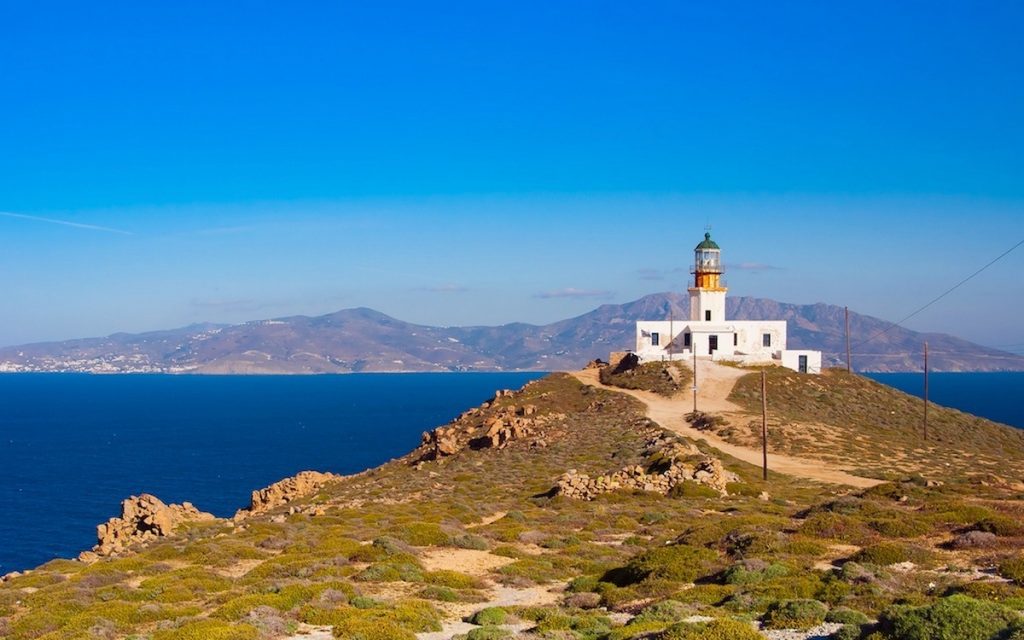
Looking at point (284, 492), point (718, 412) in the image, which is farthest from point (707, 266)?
point (284, 492)

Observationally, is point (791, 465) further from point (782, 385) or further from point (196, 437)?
point (196, 437)

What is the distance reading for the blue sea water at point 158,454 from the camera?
62.4 m

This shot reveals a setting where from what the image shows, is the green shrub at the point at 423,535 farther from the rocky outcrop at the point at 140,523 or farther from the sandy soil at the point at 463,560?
the rocky outcrop at the point at 140,523

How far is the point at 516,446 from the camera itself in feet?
161

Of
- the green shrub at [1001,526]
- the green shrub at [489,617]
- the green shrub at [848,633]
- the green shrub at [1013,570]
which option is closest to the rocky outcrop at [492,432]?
the green shrub at [1001,526]

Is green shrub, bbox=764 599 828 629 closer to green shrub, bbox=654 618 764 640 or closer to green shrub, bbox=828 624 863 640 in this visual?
green shrub, bbox=828 624 863 640

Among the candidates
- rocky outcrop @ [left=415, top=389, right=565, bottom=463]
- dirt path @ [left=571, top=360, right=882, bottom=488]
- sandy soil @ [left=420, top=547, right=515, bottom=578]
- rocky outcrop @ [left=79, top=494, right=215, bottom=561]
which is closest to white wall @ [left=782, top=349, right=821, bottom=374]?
dirt path @ [left=571, top=360, right=882, bottom=488]

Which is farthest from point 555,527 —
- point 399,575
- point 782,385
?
point 782,385

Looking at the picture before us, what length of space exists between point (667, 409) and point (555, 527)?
1293 inches

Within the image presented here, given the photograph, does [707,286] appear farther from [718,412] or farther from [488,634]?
[488,634]

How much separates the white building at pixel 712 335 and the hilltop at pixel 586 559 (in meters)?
24.5

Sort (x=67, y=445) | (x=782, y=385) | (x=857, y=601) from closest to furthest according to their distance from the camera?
(x=857, y=601)
(x=782, y=385)
(x=67, y=445)

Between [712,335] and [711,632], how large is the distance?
6111cm

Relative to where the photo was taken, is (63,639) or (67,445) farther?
(67,445)
